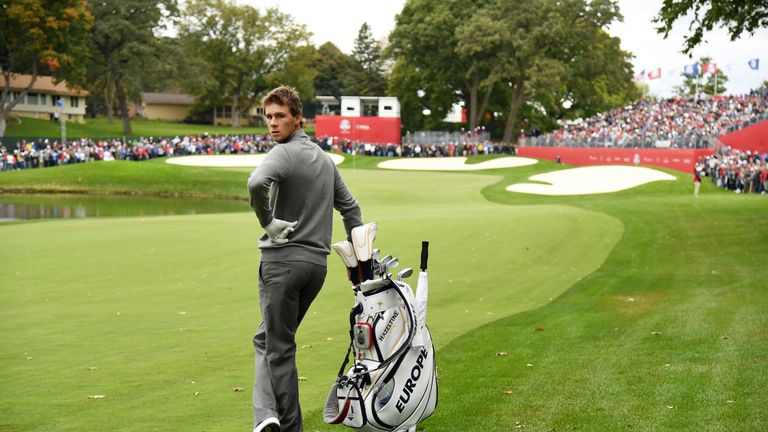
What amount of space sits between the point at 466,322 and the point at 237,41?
99.6 metres

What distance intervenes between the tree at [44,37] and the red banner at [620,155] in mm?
38108

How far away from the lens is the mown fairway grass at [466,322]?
762 cm

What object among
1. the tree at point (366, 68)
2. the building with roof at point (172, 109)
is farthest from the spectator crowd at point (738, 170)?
the building with roof at point (172, 109)

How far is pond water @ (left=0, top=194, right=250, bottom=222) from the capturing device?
4019cm

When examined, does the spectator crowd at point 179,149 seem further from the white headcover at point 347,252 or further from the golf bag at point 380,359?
the golf bag at point 380,359

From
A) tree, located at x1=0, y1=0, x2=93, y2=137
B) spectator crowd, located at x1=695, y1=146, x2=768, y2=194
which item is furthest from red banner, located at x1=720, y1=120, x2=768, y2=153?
tree, located at x1=0, y1=0, x2=93, y2=137

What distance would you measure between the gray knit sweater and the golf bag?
0.68 feet

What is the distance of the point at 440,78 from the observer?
293 feet

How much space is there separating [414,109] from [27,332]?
84456mm

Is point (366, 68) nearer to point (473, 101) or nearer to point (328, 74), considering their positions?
point (328, 74)

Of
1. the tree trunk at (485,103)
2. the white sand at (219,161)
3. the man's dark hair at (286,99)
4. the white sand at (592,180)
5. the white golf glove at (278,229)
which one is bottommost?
the white sand at (219,161)

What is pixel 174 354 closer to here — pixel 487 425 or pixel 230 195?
pixel 487 425

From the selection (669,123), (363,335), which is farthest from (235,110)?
(363,335)

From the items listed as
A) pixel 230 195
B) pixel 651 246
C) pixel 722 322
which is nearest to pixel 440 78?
pixel 230 195
